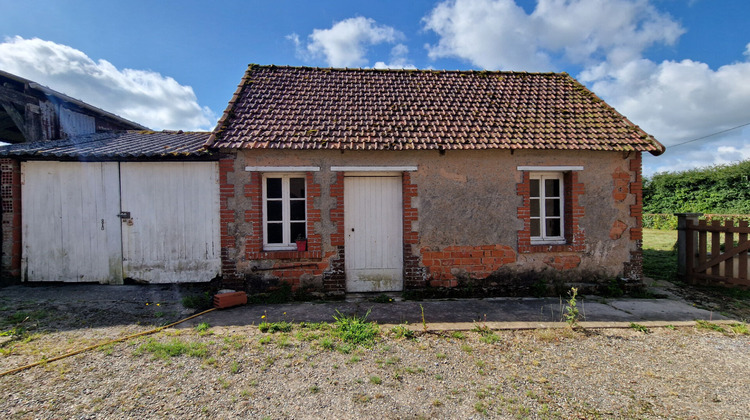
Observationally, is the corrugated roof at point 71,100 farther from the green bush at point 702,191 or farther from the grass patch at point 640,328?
the green bush at point 702,191

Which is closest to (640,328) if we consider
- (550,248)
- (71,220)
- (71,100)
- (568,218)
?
(550,248)

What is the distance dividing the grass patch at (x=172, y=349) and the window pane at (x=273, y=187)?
3.00 m

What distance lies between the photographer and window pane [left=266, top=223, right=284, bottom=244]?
6469mm

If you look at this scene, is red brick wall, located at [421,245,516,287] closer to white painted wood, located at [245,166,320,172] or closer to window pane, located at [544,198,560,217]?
window pane, located at [544,198,560,217]

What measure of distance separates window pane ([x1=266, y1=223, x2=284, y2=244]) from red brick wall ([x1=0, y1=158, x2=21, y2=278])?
498 centimetres

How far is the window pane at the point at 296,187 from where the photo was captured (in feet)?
21.2

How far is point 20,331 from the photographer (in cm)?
451

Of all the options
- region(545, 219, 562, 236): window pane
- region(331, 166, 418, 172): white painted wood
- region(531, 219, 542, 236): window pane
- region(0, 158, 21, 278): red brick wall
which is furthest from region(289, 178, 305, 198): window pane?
region(0, 158, 21, 278): red brick wall

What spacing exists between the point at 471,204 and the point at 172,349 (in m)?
5.24

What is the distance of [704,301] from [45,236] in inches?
490

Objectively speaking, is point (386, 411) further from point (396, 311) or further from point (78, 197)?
point (78, 197)

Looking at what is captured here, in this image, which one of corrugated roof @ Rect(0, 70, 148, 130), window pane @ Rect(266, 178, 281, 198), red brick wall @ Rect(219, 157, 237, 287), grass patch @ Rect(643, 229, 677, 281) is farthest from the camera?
corrugated roof @ Rect(0, 70, 148, 130)

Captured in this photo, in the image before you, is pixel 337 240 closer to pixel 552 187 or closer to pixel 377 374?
pixel 377 374

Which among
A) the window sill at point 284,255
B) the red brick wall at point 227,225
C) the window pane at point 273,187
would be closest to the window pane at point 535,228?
the window sill at point 284,255
